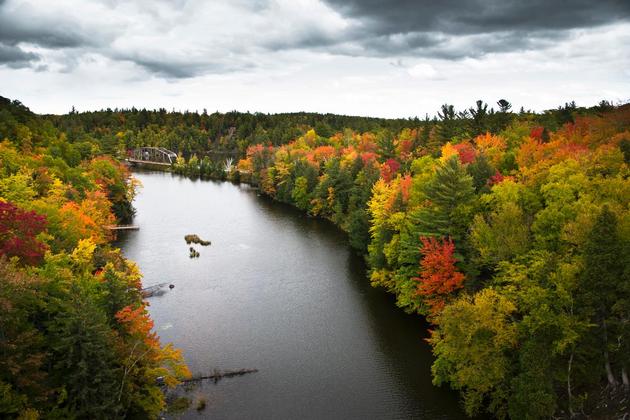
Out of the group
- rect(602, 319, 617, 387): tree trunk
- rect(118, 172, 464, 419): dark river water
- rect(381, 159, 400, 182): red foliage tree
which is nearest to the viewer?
rect(602, 319, 617, 387): tree trunk

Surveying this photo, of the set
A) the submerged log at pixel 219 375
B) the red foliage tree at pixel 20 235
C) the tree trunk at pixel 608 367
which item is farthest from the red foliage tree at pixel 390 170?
the red foliage tree at pixel 20 235

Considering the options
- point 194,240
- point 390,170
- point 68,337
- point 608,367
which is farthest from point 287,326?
point 390,170

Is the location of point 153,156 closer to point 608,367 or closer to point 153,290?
point 153,290

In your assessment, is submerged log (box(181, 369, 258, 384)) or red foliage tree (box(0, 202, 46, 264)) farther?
submerged log (box(181, 369, 258, 384))

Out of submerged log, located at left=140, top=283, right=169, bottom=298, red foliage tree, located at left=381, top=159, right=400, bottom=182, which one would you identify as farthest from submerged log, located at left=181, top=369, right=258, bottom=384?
red foliage tree, located at left=381, top=159, right=400, bottom=182

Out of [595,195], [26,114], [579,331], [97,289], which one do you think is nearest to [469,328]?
[579,331]

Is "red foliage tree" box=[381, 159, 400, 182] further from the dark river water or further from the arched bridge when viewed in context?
the arched bridge
